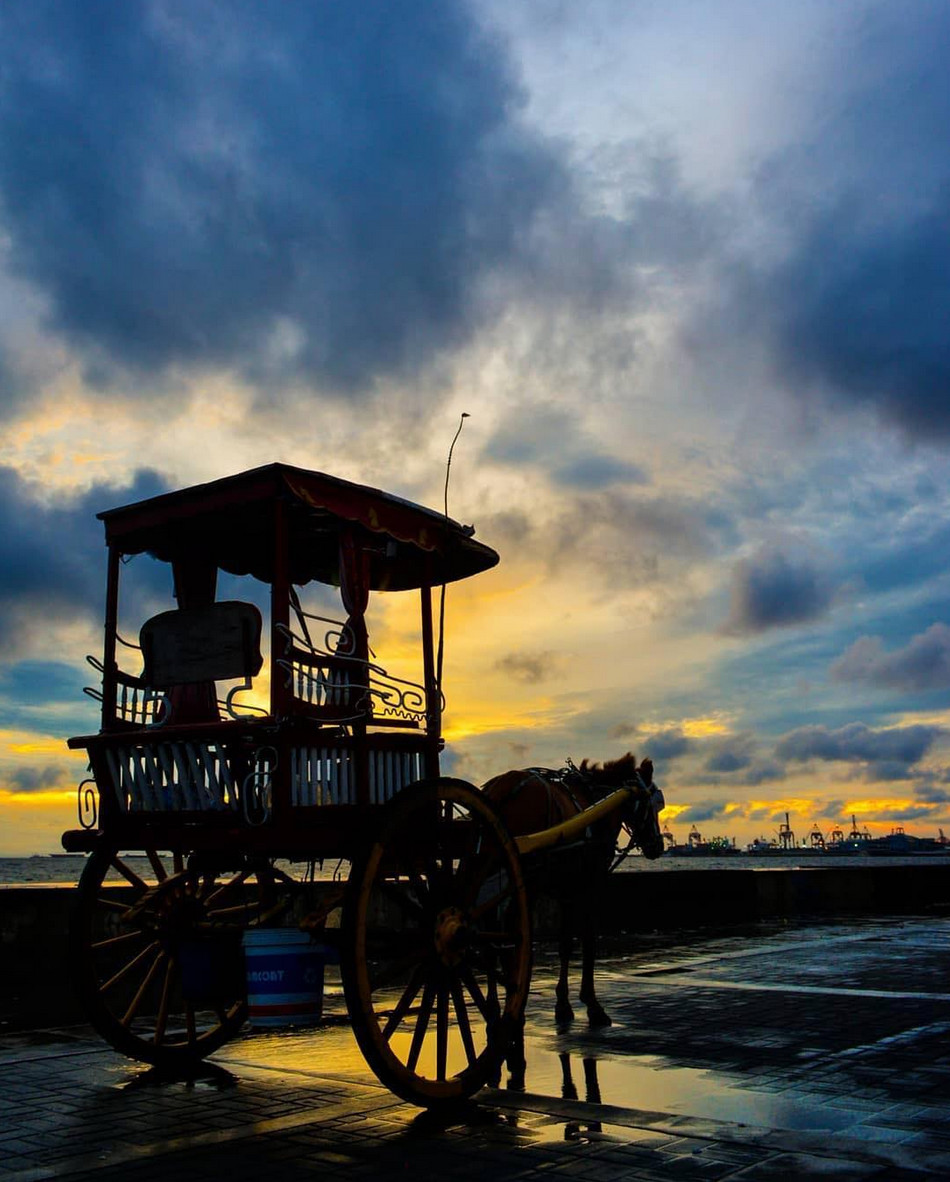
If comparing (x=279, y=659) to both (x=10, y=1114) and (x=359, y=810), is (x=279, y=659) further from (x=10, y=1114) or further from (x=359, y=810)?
(x=10, y=1114)

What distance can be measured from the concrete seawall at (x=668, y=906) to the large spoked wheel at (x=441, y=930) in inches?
112

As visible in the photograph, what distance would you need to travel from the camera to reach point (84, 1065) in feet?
24.8

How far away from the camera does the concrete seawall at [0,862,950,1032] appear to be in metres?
11.2

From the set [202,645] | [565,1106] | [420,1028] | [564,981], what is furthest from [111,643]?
[564,981]

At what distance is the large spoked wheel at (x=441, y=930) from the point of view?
5.70 meters

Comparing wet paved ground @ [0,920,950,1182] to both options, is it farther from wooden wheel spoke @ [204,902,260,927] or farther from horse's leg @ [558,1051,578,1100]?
wooden wheel spoke @ [204,902,260,927]

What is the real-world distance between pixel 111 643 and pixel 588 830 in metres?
3.82

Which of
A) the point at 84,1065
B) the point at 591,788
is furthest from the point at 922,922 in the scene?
the point at 84,1065

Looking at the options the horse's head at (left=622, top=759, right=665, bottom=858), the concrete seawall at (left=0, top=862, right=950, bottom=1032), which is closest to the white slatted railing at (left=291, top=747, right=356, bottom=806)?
the concrete seawall at (left=0, top=862, right=950, bottom=1032)

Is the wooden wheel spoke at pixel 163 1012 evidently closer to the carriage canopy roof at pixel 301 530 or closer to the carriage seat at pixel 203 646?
the carriage seat at pixel 203 646

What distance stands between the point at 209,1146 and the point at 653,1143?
2.04 meters

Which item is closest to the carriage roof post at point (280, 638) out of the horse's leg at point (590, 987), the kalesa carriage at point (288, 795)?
the kalesa carriage at point (288, 795)

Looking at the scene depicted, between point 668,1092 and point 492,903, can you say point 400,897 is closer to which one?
point 492,903

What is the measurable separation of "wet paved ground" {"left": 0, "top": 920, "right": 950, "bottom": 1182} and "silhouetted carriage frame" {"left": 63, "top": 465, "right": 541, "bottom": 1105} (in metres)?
0.40
